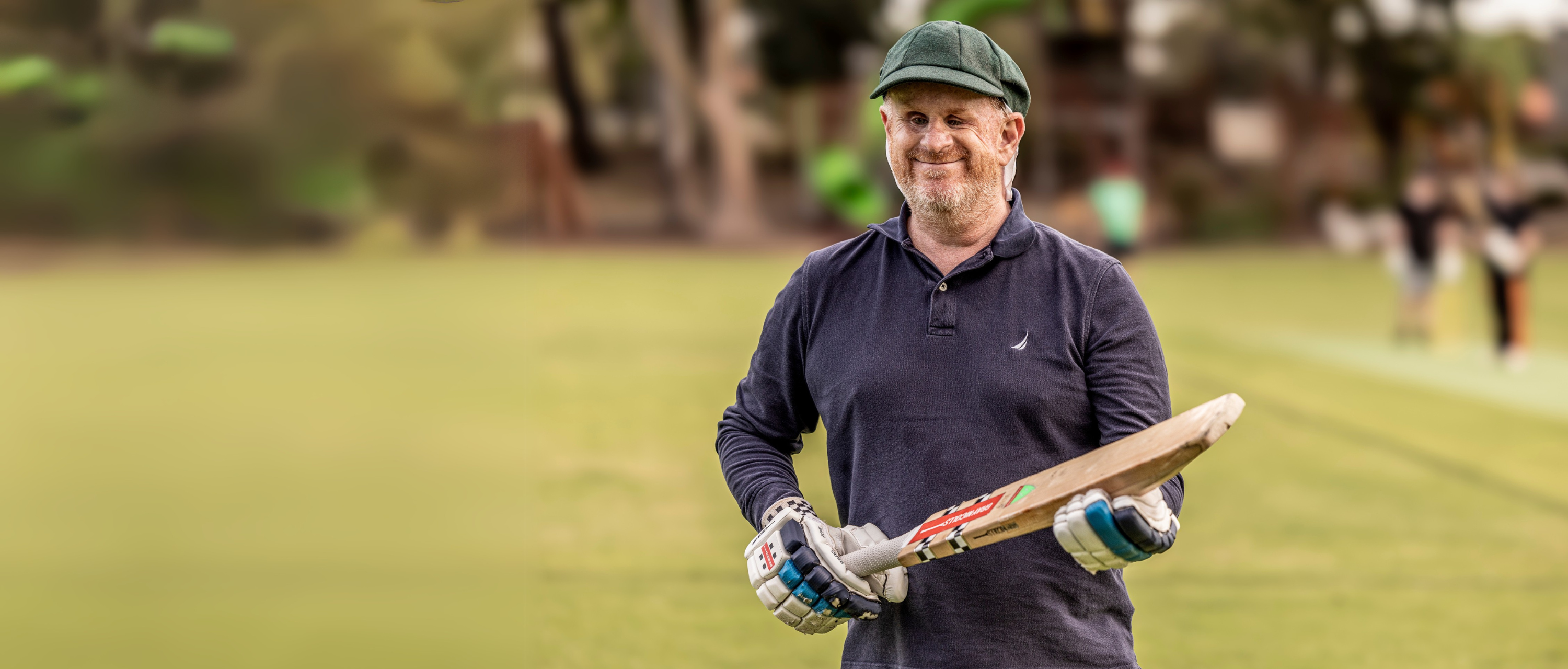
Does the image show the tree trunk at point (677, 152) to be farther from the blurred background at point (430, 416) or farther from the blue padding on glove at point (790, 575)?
the blue padding on glove at point (790, 575)

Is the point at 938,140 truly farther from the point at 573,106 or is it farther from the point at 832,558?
the point at 573,106

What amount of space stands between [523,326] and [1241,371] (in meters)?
10.9

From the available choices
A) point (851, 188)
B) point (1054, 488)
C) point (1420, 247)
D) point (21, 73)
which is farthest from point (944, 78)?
point (851, 188)

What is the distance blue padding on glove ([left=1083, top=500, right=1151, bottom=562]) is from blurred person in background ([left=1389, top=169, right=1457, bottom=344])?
13691 mm

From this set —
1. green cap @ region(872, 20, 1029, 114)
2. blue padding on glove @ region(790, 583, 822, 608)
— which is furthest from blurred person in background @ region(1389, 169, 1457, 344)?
blue padding on glove @ region(790, 583, 822, 608)

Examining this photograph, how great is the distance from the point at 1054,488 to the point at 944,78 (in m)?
0.74

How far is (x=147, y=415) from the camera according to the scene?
397cm

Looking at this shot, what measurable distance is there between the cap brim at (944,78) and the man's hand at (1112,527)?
743 millimetres

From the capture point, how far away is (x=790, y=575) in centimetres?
284

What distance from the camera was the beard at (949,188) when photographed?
2.83m

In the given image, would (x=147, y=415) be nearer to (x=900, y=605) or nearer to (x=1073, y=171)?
(x=900, y=605)

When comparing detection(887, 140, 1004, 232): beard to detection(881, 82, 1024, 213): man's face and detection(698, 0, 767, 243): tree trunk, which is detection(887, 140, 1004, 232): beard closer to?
detection(881, 82, 1024, 213): man's face

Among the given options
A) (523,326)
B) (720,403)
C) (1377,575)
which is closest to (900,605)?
(523,326)

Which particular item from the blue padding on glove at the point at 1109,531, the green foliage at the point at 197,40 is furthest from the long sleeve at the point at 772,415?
the green foliage at the point at 197,40
